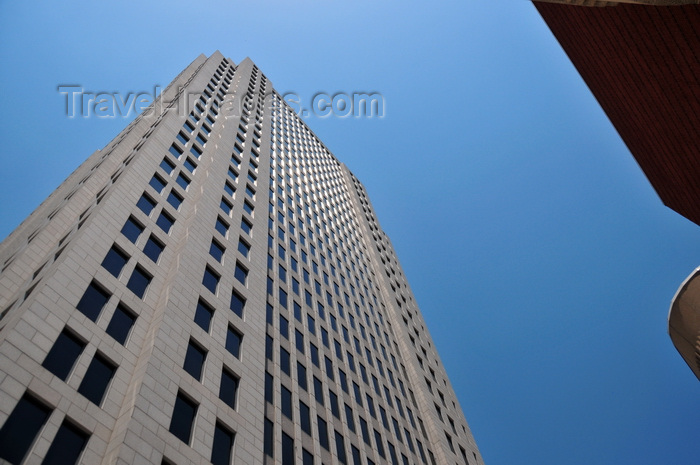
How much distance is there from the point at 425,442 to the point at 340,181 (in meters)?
53.6

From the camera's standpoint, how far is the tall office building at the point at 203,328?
17.8m

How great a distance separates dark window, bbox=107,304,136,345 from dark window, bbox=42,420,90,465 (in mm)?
4776

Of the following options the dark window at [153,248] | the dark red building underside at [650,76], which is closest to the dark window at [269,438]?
the dark window at [153,248]

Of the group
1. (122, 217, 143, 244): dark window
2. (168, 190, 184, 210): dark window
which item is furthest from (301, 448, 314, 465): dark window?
(168, 190, 184, 210): dark window

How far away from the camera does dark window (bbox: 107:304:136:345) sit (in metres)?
21.4

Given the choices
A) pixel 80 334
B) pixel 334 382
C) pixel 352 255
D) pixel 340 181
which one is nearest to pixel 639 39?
pixel 334 382

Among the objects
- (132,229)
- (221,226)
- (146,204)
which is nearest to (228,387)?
(132,229)

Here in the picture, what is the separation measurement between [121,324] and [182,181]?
1679 cm

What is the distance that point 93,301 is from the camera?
71.7 feet

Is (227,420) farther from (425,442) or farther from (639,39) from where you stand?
(639,39)

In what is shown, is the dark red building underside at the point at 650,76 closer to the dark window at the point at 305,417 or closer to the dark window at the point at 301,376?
the dark window at the point at 301,376

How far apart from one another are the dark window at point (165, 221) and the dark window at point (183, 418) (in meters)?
12.4

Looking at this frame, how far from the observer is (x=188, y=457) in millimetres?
18750

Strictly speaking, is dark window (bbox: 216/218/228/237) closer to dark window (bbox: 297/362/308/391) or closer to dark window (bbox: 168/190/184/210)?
dark window (bbox: 168/190/184/210)
